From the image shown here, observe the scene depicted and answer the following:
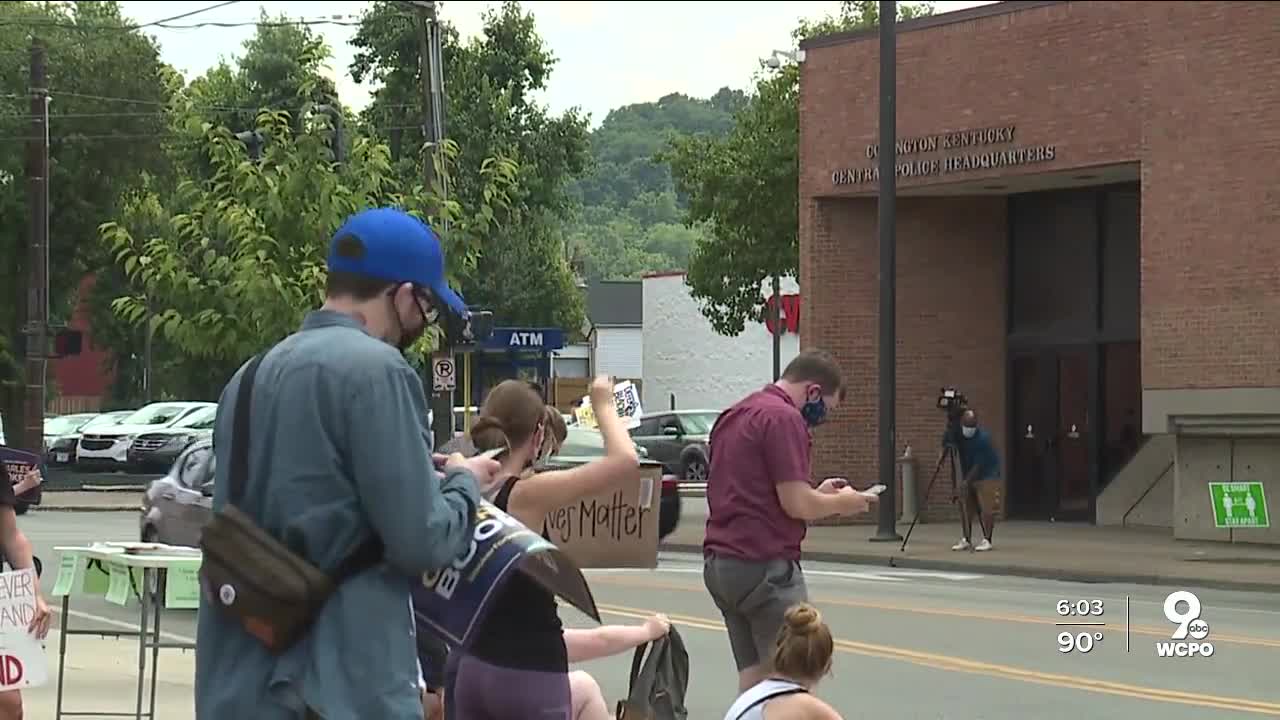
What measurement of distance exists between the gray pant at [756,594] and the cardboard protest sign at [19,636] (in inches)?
105

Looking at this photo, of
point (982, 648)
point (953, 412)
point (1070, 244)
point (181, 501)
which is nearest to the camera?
point (982, 648)

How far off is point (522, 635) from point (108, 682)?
308 inches

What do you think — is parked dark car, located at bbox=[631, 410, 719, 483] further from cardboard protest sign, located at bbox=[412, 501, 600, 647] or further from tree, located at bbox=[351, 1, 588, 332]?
cardboard protest sign, located at bbox=[412, 501, 600, 647]

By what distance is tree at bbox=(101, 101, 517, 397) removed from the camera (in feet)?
73.0

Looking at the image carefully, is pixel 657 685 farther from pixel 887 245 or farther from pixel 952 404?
pixel 887 245

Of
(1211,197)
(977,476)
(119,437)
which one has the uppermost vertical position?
(1211,197)

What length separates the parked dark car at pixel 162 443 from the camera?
44.4m

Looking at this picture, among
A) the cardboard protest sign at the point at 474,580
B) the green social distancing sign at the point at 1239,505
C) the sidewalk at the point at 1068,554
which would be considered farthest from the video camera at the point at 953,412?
the cardboard protest sign at the point at 474,580

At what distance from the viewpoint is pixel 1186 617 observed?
1695 cm

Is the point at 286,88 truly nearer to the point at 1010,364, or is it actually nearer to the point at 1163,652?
the point at 1010,364

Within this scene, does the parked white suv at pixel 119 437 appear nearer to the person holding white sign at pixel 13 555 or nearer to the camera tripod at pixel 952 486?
the camera tripod at pixel 952 486

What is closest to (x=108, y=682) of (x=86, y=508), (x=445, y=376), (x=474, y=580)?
(x=474, y=580)

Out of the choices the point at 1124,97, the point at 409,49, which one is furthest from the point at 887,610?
the point at 409,49

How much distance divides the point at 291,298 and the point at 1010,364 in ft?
45.2
